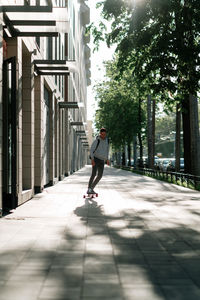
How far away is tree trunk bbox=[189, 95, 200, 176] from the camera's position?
667 inches

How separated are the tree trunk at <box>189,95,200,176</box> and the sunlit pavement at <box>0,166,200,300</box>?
30.7ft

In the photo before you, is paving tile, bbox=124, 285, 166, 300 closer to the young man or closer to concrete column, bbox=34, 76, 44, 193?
the young man

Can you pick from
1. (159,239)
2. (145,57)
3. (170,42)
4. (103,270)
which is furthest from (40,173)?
(103,270)

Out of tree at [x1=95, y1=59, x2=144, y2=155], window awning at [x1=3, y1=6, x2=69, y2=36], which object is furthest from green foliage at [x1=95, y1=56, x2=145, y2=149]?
window awning at [x1=3, y1=6, x2=69, y2=36]

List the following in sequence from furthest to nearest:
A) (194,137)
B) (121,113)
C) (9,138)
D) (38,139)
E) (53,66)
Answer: (121,113)
(194,137)
(38,139)
(53,66)
(9,138)

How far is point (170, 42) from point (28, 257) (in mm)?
7499

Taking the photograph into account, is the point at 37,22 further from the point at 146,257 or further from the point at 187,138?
the point at 187,138

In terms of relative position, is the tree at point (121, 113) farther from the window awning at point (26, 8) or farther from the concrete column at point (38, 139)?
the window awning at point (26, 8)

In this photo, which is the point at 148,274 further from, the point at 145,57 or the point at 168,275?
the point at 145,57

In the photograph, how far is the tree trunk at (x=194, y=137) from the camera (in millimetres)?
16953

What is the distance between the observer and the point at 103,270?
3941 millimetres

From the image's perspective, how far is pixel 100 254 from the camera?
15.1ft

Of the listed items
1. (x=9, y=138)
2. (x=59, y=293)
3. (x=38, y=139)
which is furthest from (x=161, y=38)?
(x=59, y=293)

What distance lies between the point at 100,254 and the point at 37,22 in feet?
18.4
